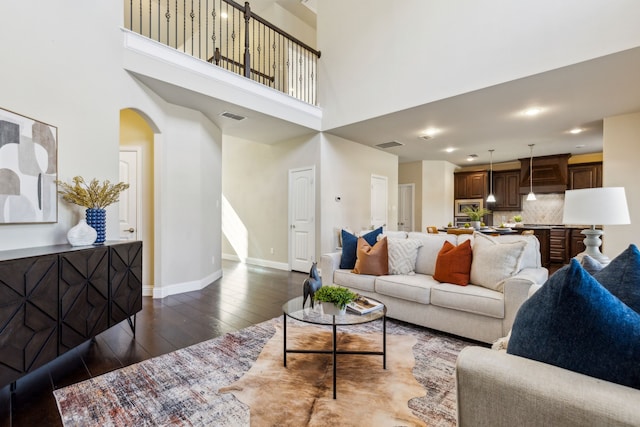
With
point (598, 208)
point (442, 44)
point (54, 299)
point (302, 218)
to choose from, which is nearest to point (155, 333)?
point (54, 299)

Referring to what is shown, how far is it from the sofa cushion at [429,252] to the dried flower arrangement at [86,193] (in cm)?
333

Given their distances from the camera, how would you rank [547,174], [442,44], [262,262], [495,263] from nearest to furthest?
[495,263] < [442,44] < [262,262] < [547,174]

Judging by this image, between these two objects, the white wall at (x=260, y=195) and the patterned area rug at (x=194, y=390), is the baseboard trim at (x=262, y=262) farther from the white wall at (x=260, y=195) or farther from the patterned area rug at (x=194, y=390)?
the patterned area rug at (x=194, y=390)

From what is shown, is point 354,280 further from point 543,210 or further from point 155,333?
point 543,210

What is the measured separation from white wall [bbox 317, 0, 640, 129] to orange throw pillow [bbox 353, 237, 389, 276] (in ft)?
7.71

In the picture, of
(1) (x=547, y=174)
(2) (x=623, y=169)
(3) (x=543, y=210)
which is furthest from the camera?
(3) (x=543, y=210)

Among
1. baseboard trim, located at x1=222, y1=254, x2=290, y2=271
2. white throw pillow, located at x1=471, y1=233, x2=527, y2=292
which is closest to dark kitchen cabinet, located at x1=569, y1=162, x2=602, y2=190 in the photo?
white throw pillow, located at x1=471, y1=233, x2=527, y2=292

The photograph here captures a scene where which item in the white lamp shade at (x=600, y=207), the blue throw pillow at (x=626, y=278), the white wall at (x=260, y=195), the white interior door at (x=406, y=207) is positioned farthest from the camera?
the white interior door at (x=406, y=207)

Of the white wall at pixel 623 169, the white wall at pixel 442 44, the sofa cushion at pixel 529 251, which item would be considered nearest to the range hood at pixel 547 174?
the white wall at pixel 623 169

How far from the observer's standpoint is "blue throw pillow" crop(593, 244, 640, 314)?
102 centimetres

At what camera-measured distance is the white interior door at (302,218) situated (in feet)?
19.3

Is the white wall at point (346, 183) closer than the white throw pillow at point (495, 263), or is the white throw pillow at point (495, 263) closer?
the white throw pillow at point (495, 263)

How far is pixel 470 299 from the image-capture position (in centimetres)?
266

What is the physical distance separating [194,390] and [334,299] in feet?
3.65
